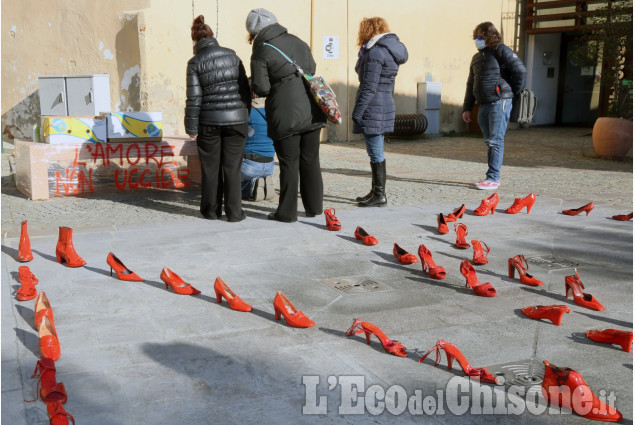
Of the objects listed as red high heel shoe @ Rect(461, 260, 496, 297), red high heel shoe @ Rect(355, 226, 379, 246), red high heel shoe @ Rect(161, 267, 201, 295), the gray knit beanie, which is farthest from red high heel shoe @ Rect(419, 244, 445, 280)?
the gray knit beanie

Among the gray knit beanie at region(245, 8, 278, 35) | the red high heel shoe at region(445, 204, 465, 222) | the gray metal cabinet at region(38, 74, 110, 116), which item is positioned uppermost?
the gray knit beanie at region(245, 8, 278, 35)

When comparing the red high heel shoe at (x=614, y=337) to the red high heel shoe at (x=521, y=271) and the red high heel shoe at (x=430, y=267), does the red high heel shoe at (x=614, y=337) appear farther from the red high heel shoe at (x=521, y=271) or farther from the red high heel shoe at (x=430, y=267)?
the red high heel shoe at (x=430, y=267)

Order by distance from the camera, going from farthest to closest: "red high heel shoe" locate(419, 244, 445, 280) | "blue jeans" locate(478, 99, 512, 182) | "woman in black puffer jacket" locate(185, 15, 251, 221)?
"blue jeans" locate(478, 99, 512, 182) < "woman in black puffer jacket" locate(185, 15, 251, 221) < "red high heel shoe" locate(419, 244, 445, 280)

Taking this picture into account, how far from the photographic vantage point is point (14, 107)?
14703 millimetres

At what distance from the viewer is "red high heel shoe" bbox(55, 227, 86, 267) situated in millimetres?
4848

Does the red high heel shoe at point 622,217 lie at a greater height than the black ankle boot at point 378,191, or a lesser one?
lesser

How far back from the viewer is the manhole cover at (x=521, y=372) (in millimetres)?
3039

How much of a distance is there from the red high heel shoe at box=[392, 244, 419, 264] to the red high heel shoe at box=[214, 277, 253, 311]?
4.71ft

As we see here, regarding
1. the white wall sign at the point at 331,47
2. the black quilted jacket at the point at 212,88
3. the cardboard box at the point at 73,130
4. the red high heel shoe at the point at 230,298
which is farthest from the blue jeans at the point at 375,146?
the white wall sign at the point at 331,47

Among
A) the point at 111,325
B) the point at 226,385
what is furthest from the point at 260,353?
the point at 111,325

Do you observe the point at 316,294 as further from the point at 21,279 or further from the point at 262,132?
the point at 262,132

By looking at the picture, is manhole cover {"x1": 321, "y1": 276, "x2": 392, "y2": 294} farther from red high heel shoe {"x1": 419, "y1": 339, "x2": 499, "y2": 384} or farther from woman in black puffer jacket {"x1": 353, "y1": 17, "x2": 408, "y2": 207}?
woman in black puffer jacket {"x1": 353, "y1": 17, "x2": 408, "y2": 207}

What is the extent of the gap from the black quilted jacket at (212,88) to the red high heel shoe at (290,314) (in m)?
2.82

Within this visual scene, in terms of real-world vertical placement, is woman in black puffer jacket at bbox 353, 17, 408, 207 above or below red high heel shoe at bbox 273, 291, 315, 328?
above
